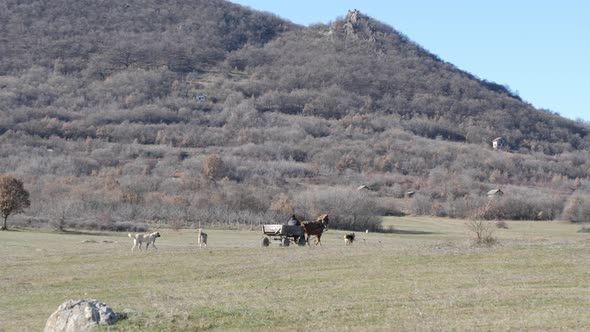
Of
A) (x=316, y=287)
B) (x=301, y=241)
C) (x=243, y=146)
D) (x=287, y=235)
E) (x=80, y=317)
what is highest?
(x=243, y=146)

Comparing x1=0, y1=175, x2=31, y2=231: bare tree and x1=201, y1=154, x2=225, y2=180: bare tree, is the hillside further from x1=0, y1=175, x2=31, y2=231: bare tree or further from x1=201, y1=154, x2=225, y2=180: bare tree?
x1=0, y1=175, x2=31, y2=231: bare tree

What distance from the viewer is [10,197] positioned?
64.9 meters

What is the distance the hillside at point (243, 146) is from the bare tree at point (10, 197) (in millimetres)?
5569

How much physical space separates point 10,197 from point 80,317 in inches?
1982

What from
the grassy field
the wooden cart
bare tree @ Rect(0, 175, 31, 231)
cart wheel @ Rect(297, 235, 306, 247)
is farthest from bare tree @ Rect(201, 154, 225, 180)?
the grassy field

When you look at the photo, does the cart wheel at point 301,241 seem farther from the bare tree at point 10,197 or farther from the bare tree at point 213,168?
the bare tree at point 213,168

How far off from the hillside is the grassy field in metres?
42.4

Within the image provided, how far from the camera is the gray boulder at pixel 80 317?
17234 millimetres

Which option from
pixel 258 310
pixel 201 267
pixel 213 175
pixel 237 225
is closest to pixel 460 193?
pixel 213 175

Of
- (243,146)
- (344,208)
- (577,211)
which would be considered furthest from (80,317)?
(243,146)

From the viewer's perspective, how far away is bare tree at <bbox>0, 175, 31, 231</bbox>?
64688 mm

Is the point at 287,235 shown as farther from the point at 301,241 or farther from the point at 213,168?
the point at 213,168

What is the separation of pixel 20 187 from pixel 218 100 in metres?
117

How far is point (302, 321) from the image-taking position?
17562 millimetres
